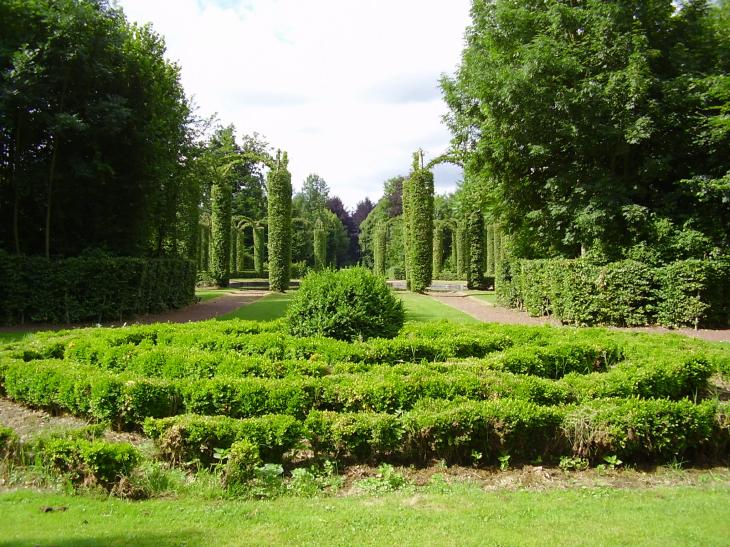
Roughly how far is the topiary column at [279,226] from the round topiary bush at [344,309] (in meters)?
18.1

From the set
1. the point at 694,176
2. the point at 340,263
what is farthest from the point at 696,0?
the point at 340,263

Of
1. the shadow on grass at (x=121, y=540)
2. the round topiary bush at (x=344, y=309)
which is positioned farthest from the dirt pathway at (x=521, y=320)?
the shadow on grass at (x=121, y=540)

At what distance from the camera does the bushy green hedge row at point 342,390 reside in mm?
5336

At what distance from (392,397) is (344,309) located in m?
2.43

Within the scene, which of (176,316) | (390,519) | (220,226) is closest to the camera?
(390,519)

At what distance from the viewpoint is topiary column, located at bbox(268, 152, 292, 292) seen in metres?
25.8

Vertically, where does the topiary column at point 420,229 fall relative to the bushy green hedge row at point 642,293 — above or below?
above

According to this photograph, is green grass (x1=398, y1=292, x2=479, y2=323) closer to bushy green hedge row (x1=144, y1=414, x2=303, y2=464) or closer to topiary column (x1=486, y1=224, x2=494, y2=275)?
bushy green hedge row (x1=144, y1=414, x2=303, y2=464)

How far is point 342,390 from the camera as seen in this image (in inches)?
213

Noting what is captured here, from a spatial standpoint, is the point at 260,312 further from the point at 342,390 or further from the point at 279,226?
the point at 342,390

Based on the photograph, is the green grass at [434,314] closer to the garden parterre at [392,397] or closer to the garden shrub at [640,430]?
the garden parterre at [392,397]

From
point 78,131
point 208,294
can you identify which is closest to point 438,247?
point 208,294

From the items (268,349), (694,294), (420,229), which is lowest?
(268,349)

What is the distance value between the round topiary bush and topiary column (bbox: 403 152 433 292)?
63.8 feet
